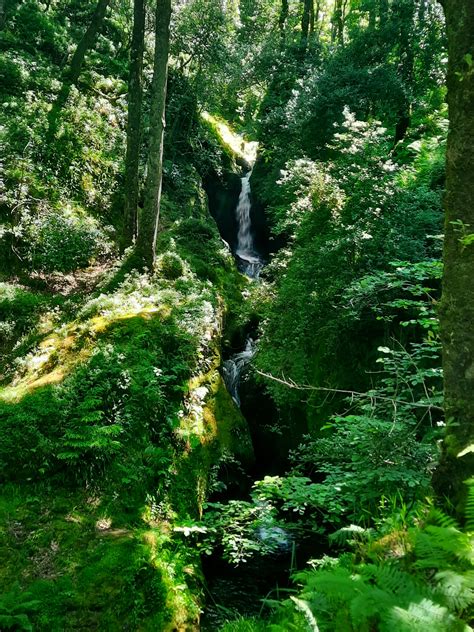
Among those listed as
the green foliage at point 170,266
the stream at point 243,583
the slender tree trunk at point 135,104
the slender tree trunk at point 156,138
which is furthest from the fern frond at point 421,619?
the slender tree trunk at point 135,104

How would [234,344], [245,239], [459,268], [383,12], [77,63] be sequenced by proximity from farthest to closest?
[245,239]
[383,12]
[77,63]
[234,344]
[459,268]

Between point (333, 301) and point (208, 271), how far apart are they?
17.4 feet

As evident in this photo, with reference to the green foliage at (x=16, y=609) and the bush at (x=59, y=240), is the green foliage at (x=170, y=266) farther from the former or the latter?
the green foliage at (x=16, y=609)

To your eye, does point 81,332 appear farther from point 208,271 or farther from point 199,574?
point 208,271

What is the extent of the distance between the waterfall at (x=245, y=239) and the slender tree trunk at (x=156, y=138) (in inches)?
276

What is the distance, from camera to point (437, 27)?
13.7 meters

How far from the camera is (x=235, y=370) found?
10898 mm

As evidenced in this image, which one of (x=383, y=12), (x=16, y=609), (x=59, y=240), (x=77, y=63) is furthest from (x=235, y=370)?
(x=383, y=12)

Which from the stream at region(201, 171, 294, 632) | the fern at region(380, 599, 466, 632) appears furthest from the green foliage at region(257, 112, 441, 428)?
the fern at region(380, 599, 466, 632)

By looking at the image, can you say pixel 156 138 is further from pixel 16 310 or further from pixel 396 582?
pixel 396 582

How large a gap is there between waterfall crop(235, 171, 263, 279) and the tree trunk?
14.3 metres

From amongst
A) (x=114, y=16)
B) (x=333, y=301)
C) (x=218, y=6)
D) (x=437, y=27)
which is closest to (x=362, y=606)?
(x=333, y=301)

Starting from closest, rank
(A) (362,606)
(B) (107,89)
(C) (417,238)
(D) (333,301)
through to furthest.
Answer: (A) (362,606) → (C) (417,238) → (D) (333,301) → (B) (107,89)

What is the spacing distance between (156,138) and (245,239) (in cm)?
1058
